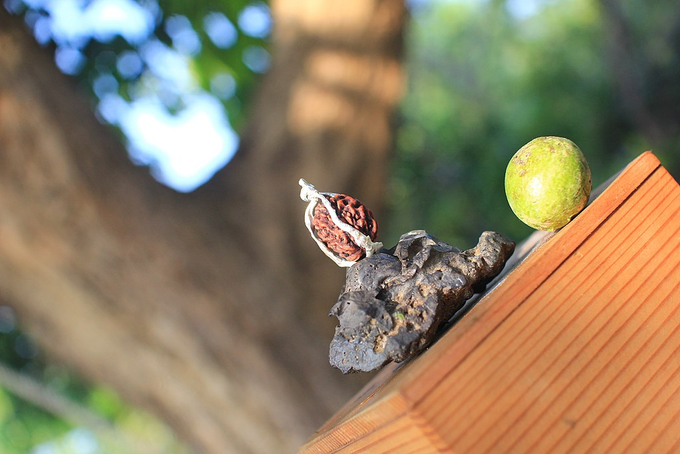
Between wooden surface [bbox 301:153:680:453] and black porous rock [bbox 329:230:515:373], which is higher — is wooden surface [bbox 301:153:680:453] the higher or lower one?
the lower one

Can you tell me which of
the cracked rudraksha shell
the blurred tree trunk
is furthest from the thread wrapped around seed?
the blurred tree trunk

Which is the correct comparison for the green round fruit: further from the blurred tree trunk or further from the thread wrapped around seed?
the blurred tree trunk

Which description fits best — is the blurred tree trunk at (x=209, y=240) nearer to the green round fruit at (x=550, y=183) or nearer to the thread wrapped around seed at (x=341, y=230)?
the thread wrapped around seed at (x=341, y=230)

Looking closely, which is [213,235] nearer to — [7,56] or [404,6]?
[7,56]

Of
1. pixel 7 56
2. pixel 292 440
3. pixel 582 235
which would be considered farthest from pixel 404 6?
pixel 582 235

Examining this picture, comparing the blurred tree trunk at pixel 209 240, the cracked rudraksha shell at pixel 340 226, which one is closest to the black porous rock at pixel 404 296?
the cracked rudraksha shell at pixel 340 226
